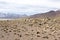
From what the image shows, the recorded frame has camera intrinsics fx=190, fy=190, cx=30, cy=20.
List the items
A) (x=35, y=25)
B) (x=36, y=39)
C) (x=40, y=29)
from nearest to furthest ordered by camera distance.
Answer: (x=36, y=39) → (x=40, y=29) → (x=35, y=25)

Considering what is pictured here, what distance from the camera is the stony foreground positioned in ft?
68.7

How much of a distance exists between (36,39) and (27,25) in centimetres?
500

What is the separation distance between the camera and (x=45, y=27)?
79.2ft

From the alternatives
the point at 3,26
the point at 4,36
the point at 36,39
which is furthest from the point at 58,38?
the point at 3,26

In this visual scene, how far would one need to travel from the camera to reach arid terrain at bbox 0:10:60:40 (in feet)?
68.7

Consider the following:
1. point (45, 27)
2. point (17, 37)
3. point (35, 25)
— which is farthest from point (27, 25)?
point (17, 37)

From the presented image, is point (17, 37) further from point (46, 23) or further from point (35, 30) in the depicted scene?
point (46, 23)

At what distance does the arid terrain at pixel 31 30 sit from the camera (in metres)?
21.0

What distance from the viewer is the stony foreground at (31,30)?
21.0 metres

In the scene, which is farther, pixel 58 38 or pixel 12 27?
pixel 12 27

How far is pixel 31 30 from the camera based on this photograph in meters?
23.3

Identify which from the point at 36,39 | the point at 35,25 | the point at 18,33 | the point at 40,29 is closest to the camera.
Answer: the point at 36,39

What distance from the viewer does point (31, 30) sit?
76.6 ft

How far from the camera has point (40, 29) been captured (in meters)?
23.5
